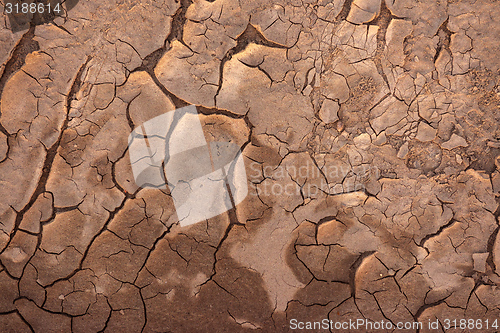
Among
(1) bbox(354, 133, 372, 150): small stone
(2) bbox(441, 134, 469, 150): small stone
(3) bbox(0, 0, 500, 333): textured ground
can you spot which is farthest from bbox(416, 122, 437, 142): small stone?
(1) bbox(354, 133, 372, 150): small stone

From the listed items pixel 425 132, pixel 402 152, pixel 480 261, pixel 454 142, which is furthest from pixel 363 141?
pixel 480 261

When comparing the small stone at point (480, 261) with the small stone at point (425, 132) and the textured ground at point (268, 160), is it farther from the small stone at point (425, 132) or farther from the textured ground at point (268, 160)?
the small stone at point (425, 132)

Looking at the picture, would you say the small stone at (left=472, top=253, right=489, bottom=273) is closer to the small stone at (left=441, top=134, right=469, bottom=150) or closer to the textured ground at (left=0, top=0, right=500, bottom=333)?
the textured ground at (left=0, top=0, right=500, bottom=333)

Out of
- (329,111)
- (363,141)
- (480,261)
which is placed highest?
(329,111)

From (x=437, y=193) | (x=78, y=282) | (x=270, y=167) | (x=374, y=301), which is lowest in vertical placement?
(x=374, y=301)

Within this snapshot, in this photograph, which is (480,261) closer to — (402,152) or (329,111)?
(402,152)

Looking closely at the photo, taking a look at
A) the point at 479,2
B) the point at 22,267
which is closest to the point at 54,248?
the point at 22,267

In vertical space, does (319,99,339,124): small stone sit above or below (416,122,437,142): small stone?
above

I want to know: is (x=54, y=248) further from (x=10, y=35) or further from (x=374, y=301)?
(x=374, y=301)
